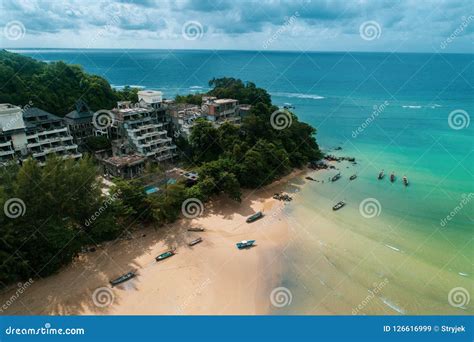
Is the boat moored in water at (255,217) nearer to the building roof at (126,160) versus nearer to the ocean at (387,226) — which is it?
the ocean at (387,226)

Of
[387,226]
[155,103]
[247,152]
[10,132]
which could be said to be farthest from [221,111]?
[387,226]

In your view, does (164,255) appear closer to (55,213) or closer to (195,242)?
(195,242)

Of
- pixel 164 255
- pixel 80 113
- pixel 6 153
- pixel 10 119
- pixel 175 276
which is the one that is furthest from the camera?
pixel 80 113

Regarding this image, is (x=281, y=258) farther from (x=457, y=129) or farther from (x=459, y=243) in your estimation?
(x=457, y=129)

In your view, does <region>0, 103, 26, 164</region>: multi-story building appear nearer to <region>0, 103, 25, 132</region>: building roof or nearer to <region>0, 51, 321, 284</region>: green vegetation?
<region>0, 103, 25, 132</region>: building roof

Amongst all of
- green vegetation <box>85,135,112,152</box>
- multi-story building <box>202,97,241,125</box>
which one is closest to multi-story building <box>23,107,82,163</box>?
green vegetation <box>85,135,112,152</box>
